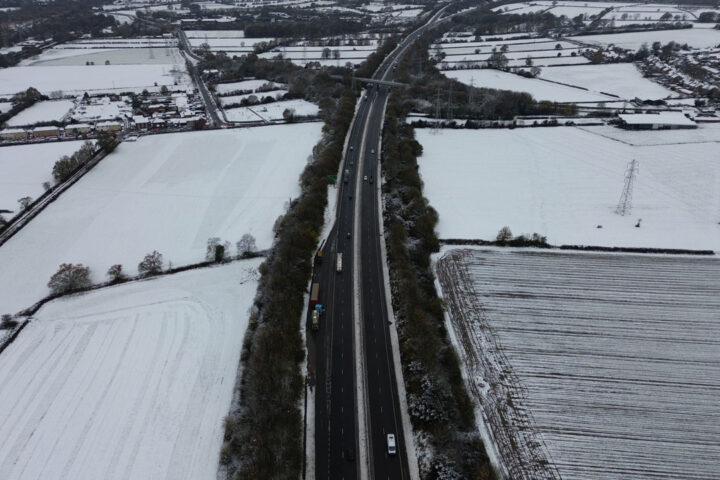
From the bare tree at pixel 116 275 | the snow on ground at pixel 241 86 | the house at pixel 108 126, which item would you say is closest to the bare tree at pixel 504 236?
the bare tree at pixel 116 275

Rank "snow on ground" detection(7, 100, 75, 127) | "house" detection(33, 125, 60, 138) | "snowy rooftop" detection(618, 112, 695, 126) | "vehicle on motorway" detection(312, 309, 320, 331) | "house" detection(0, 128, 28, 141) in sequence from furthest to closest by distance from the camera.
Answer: "snow on ground" detection(7, 100, 75, 127) < "house" detection(33, 125, 60, 138) < "house" detection(0, 128, 28, 141) < "snowy rooftop" detection(618, 112, 695, 126) < "vehicle on motorway" detection(312, 309, 320, 331)

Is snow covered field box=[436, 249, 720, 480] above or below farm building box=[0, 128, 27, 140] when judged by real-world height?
below

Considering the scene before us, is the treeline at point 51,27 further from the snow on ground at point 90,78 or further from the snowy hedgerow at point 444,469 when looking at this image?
the snowy hedgerow at point 444,469

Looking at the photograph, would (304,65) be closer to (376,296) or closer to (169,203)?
(169,203)

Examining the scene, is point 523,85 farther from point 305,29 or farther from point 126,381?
point 126,381

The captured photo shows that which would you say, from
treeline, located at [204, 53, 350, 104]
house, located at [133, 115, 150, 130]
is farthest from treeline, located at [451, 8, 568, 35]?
house, located at [133, 115, 150, 130]

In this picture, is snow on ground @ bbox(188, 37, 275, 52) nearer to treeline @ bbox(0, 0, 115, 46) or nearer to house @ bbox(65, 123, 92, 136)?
treeline @ bbox(0, 0, 115, 46)
